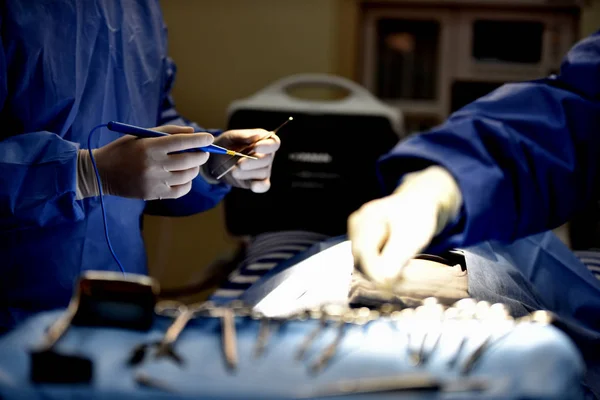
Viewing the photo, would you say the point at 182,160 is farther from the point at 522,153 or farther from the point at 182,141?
the point at 522,153

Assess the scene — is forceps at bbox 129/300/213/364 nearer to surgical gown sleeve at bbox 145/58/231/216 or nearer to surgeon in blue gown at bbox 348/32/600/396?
surgeon in blue gown at bbox 348/32/600/396

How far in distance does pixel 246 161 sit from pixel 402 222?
0.37 meters

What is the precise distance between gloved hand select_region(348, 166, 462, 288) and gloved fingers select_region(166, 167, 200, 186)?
0.26 m

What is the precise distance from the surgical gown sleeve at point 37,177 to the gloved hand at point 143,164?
0.03 meters

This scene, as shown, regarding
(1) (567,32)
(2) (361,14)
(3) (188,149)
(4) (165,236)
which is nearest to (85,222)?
(3) (188,149)

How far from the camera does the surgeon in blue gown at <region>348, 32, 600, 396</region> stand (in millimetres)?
953

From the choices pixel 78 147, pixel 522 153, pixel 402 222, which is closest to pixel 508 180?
pixel 522 153

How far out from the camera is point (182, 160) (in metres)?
0.97

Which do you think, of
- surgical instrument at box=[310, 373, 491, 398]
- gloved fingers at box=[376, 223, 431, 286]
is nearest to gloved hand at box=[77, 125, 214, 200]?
gloved fingers at box=[376, 223, 431, 286]

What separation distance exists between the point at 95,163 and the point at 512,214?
64 centimetres

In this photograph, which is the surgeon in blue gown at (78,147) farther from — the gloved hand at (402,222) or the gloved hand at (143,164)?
the gloved hand at (402,222)

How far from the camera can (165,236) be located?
2.43m

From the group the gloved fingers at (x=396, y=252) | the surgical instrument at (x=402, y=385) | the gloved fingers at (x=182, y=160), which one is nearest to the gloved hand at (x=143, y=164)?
the gloved fingers at (x=182, y=160)

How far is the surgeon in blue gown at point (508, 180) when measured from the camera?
0.95 metres
